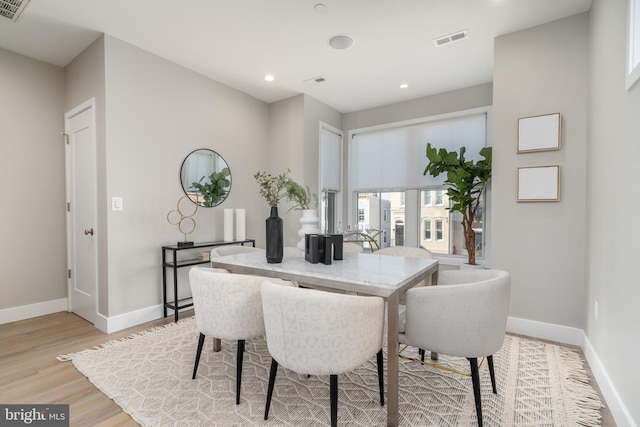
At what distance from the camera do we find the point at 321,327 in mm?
1334

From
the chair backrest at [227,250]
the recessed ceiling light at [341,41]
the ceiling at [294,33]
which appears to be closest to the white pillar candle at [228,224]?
the chair backrest at [227,250]

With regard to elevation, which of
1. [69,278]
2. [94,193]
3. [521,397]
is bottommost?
[521,397]

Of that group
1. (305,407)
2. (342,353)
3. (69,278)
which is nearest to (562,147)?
(342,353)

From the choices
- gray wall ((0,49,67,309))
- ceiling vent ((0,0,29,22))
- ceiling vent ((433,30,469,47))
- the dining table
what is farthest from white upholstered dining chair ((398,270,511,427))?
gray wall ((0,49,67,309))

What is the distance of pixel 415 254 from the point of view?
256cm

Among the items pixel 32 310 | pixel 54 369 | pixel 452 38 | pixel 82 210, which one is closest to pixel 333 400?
pixel 54 369

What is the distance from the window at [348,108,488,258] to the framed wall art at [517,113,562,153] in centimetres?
123

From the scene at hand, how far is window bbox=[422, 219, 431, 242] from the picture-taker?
4.31 meters

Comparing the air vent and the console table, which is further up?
the air vent

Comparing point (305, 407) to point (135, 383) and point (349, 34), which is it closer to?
point (135, 383)

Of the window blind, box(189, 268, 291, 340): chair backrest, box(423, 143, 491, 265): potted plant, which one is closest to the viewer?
box(189, 268, 291, 340): chair backrest

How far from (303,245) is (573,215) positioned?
2.29m

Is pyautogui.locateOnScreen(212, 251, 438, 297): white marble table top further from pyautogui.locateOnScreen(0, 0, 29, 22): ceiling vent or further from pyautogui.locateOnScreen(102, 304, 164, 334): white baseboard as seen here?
pyautogui.locateOnScreen(0, 0, 29, 22): ceiling vent

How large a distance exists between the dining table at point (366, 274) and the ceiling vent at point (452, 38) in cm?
217
